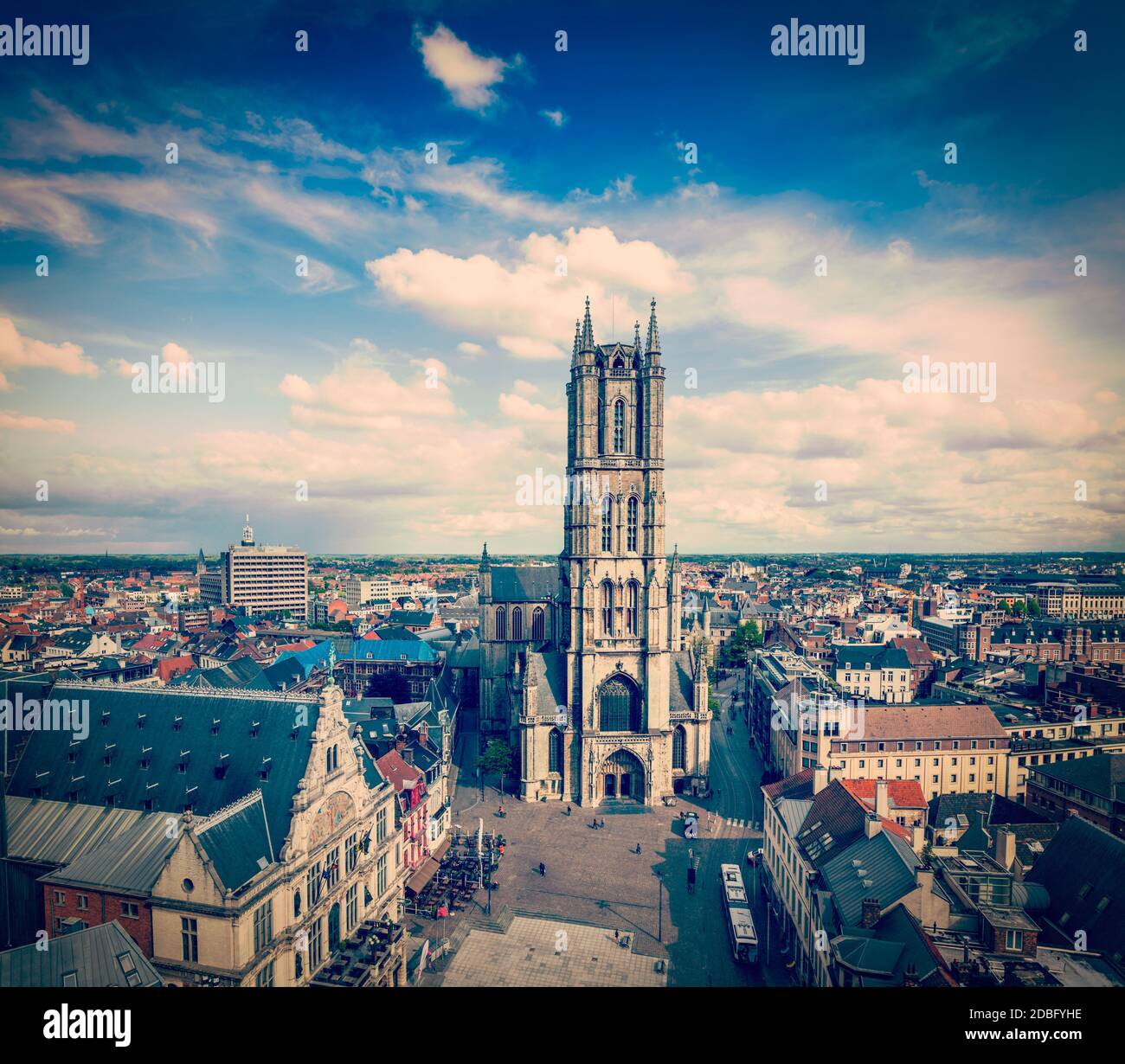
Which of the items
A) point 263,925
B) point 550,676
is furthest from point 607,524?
point 263,925

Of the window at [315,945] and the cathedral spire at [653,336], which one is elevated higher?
the cathedral spire at [653,336]

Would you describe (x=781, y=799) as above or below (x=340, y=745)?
below

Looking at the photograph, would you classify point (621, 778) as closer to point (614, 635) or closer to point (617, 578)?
point (614, 635)

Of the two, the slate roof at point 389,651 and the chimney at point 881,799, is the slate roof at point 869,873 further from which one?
the slate roof at point 389,651

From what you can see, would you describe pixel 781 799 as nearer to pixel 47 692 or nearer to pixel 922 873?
pixel 922 873

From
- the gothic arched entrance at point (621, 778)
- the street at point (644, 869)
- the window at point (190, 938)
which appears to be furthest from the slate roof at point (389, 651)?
the window at point (190, 938)

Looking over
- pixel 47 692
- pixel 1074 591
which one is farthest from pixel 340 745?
pixel 1074 591
